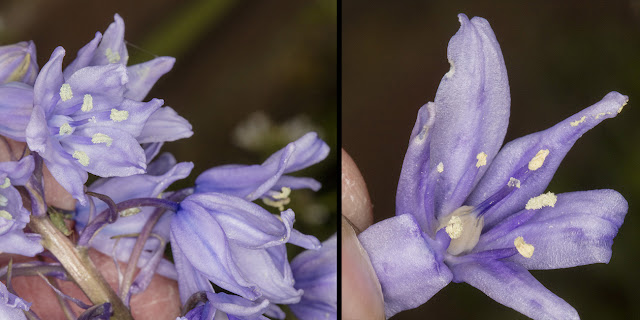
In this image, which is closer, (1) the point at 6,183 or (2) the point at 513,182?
(1) the point at 6,183

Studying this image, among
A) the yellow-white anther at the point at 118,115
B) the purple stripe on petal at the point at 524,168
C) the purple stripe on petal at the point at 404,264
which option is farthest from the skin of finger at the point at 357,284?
the yellow-white anther at the point at 118,115

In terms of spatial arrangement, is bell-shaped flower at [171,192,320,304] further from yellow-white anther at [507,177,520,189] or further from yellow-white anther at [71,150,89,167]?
yellow-white anther at [507,177,520,189]

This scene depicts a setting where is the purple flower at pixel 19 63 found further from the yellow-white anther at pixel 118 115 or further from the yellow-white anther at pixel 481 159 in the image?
the yellow-white anther at pixel 481 159

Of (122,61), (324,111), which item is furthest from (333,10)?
(122,61)

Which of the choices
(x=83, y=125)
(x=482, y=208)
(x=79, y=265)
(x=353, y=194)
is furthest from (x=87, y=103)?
(x=482, y=208)

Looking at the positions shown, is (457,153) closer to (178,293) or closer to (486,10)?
(486,10)

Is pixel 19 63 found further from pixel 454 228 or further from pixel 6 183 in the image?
pixel 454 228

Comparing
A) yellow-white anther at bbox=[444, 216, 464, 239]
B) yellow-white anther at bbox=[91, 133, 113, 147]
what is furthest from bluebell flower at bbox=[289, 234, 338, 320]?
yellow-white anther at bbox=[91, 133, 113, 147]
